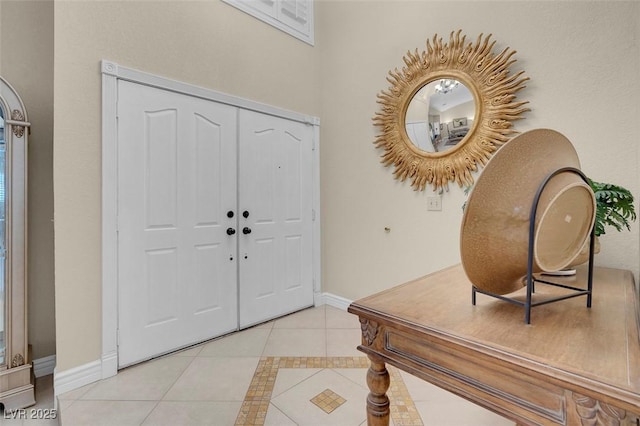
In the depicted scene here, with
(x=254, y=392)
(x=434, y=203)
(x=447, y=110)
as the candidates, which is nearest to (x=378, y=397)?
(x=254, y=392)

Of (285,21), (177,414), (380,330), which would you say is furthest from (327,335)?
(285,21)

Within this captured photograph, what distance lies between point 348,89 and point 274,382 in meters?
2.56

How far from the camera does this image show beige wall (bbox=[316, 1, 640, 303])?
164cm

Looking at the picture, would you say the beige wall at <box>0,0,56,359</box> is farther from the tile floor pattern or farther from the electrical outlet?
the electrical outlet

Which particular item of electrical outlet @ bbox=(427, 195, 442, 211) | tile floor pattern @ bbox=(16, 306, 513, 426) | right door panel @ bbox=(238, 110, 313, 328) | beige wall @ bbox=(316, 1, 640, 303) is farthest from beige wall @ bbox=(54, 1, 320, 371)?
electrical outlet @ bbox=(427, 195, 442, 211)

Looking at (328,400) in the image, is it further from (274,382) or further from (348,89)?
(348,89)

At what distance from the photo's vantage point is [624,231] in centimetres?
163

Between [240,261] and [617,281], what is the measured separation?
7.61ft

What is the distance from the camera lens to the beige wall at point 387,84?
1637 millimetres

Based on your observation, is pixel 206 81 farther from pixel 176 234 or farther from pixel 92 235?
pixel 92 235

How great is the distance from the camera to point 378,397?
99 cm

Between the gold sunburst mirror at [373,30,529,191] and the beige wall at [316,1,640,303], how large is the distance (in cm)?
9

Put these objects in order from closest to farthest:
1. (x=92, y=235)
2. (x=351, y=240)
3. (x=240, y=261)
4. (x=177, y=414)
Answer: (x=177, y=414), (x=92, y=235), (x=240, y=261), (x=351, y=240)

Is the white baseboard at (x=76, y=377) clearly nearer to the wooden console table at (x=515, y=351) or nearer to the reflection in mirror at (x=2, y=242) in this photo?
the reflection in mirror at (x=2, y=242)
